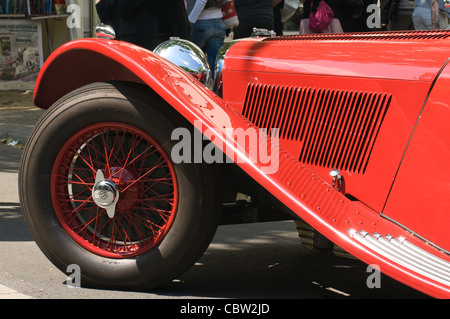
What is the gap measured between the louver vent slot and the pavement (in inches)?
187

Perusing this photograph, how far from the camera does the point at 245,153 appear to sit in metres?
3.16

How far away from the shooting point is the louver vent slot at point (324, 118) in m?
3.41

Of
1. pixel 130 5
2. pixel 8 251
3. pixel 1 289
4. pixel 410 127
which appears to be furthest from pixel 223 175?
pixel 130 5

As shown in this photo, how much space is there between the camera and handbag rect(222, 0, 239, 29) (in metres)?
7.80

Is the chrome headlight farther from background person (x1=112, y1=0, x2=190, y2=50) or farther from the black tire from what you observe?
background person (x1=112, y1=0, x2=190, y2=50)

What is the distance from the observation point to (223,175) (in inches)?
140

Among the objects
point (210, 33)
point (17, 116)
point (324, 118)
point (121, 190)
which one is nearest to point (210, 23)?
point (210, 33)

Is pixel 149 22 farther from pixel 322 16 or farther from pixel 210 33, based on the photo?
pixel 322 16

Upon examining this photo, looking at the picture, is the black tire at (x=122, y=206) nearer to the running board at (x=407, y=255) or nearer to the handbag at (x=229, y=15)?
the running board at (x=407, y=255)

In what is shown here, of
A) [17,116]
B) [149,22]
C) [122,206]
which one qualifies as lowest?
[17,116]

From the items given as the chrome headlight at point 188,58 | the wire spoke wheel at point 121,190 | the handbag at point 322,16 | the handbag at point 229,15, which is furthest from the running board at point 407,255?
the handbag at point 229,15

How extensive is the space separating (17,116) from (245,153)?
6.68 m

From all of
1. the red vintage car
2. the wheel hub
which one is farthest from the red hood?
the wheel hub

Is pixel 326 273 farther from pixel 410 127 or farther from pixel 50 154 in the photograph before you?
pixel 50 154
